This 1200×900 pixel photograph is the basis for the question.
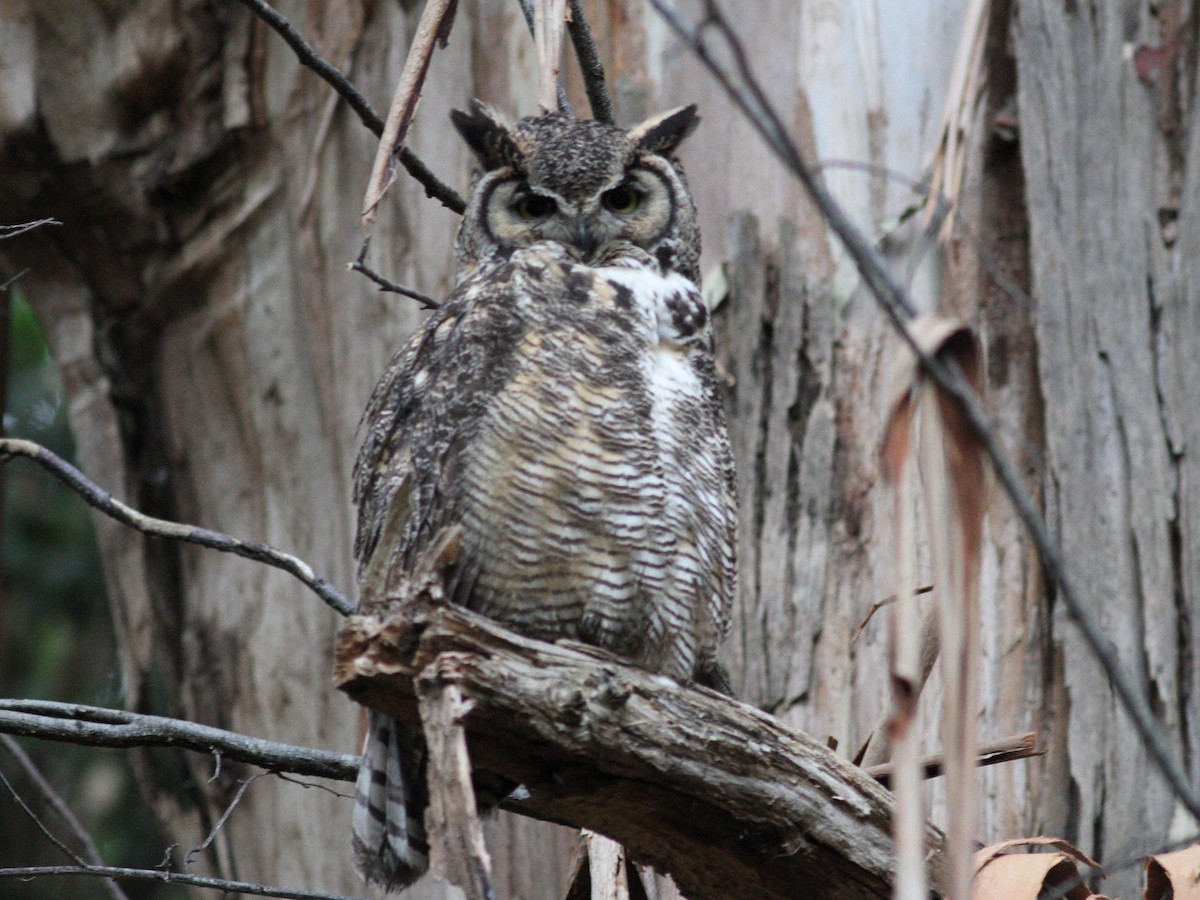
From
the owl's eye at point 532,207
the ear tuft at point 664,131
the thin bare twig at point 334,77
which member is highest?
the ear tuft at point 664,131

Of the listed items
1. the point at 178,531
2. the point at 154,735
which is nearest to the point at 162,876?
the point at 154,735

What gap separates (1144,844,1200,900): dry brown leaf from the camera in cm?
185

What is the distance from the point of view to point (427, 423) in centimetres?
219

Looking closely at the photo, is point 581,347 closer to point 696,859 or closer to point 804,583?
point 696,859

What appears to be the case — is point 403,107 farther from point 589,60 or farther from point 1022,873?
point 1022,873

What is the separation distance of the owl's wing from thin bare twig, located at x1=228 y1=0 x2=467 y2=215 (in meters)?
0.24

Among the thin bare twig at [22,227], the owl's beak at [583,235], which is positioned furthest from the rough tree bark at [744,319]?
the thin bare twig at [22,227]

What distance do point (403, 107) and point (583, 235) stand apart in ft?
2.71

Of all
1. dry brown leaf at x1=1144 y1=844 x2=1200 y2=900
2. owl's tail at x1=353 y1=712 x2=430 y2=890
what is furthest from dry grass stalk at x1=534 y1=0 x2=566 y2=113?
dry brown leaf at x1=1144 y1=844 x2=1200 y2=900

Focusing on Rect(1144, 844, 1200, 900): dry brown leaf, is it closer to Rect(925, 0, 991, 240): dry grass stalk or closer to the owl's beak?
the owl's beak

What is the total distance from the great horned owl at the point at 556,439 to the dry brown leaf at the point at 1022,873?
58 cm

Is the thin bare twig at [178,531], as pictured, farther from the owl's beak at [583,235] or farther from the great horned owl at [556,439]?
the owl's beak at [583,235]

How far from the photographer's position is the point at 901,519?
835 millimetres

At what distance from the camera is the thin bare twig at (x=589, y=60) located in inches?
98.8
